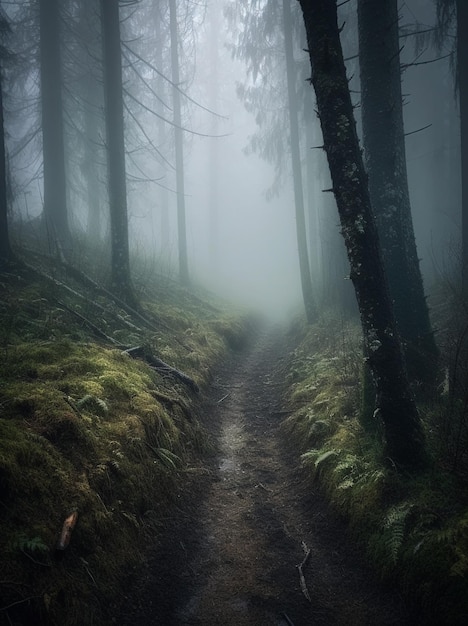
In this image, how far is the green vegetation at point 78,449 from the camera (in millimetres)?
2955

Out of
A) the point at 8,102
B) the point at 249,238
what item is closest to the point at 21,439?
the point at 8,102

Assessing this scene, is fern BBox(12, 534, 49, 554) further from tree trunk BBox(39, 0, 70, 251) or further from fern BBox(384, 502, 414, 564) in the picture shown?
tree trunk BBox(39, 0, 70, 251)

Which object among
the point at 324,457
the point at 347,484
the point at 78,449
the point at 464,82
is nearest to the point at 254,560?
the point at 347,484

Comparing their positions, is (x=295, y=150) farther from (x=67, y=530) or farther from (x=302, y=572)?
(x=67, y=530)

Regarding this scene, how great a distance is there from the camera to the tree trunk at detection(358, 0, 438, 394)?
6.20 m

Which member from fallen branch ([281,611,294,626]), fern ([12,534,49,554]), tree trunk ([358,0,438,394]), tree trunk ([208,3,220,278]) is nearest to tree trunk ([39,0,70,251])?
tree trunk ([358,0,438,394])

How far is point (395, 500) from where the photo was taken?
4160 mm

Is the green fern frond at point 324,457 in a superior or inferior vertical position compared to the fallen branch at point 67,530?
Answer: inferior

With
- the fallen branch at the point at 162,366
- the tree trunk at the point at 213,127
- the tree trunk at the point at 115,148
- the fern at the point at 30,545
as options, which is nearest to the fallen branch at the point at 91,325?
the fallen branch at the point at 162,366

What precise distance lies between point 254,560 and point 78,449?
96.6 inches

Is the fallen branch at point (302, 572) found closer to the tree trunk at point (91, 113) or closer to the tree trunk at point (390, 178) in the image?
the tree trunk at point (390, 178)

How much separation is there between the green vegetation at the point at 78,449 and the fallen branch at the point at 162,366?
175mm

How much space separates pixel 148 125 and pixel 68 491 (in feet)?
98.3

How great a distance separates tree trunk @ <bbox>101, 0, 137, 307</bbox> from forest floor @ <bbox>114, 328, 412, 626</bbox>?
6.68 m
